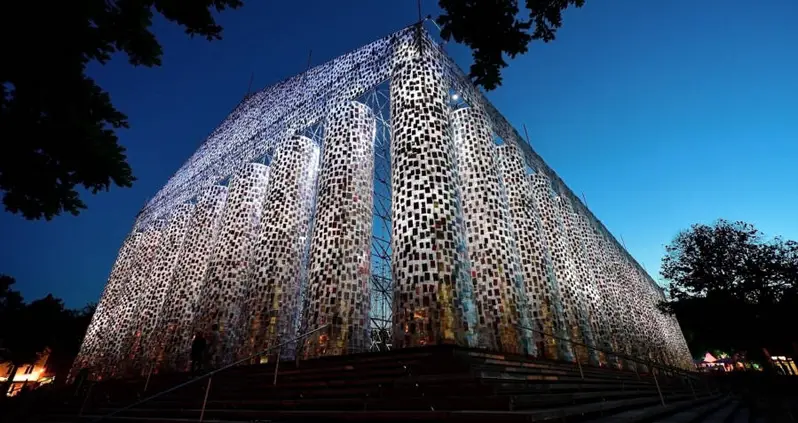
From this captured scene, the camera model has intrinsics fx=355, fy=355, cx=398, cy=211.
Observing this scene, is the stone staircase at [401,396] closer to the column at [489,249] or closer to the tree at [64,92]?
the column at [489,249]

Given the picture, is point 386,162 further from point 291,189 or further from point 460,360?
point 460,360

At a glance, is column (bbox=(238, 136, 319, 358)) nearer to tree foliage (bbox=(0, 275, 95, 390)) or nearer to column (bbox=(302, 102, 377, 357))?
column (bbox=(302, 102, 377, 357))

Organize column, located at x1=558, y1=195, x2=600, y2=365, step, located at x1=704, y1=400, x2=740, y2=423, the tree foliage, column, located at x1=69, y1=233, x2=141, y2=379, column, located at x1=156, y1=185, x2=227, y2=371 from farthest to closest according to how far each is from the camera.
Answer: the tree foliage < column, located at x1=69, y1=233, x2=141, y2=379 < column, located at x1=558, y1=195, x2=600, y2=365 < column, located at x1=156, y1=185, x2=227, y2=371 < step, located at x1=704, y1=400, x2=740, y2=423

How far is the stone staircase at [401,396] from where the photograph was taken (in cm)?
322

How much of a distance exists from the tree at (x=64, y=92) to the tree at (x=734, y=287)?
21309mm

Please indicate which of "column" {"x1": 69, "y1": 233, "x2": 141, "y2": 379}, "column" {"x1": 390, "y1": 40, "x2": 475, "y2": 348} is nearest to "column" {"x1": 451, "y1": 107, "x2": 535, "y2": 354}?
"column" {"x1": 390, "y1": 40, "x2": 475, "y2": 348}

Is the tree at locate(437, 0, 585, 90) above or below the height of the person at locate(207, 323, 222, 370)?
above

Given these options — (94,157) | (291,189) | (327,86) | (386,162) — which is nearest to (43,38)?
(94,157)

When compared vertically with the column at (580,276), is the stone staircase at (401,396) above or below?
below

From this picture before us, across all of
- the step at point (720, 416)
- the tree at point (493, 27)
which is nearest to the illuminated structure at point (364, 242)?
the step at point (720, 416)

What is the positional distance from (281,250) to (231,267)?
2.17 meters

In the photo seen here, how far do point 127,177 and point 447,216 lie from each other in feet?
17.2

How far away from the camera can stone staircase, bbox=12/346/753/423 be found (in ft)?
10.6

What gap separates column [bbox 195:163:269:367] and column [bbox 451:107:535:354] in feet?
21.4
